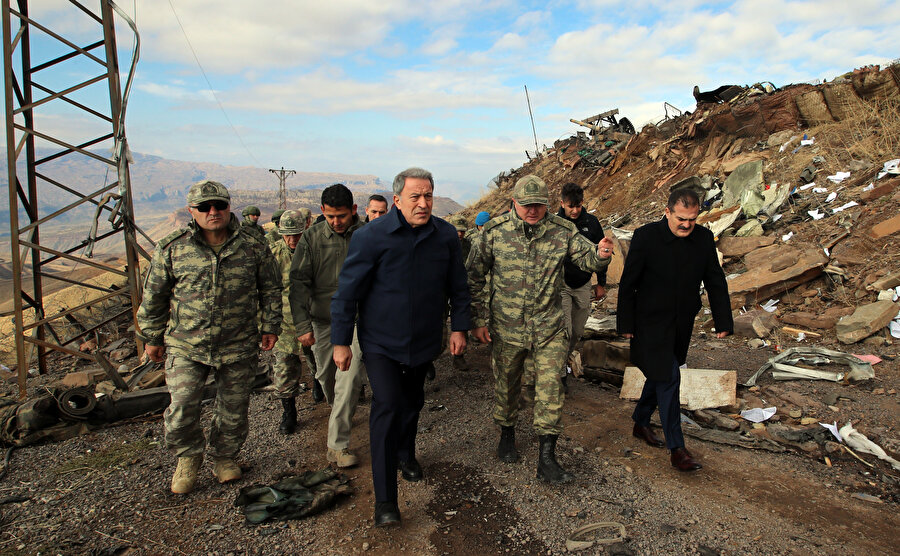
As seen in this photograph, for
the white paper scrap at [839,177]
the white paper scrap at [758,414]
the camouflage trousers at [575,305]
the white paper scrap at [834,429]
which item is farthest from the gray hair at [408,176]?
the white paper scrap at [839,177]

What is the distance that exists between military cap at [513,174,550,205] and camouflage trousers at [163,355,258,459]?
2.22 meters

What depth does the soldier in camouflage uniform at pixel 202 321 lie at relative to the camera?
10.7 ft

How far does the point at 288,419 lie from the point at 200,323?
155 cm

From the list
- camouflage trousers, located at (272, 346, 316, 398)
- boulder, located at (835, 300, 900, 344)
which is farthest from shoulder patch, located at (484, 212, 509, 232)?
boulder, located at (835, 300, 900, 344)

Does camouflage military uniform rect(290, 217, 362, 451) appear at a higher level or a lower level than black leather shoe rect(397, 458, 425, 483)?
higher

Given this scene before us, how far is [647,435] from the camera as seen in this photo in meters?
3.95

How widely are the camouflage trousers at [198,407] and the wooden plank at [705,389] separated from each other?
3571 millimetres

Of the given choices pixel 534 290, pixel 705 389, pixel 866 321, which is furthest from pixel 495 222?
pixel 866 321

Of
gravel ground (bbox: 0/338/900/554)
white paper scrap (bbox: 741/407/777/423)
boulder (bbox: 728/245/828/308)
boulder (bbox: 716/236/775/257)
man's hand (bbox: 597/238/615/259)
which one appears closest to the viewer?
gravel ground (bbox: 0/338/900/554)

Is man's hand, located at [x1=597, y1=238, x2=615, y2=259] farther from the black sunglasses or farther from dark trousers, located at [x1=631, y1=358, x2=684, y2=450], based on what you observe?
the black sunglasses

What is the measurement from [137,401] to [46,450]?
83cm

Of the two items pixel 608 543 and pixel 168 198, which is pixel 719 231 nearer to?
pixel 608 543

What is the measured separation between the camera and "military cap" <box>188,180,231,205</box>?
3.19 meters

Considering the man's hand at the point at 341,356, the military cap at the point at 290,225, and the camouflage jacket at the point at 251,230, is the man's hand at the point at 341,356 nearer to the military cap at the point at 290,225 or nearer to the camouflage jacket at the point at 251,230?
the camouflage jacket at the point at 251,230
